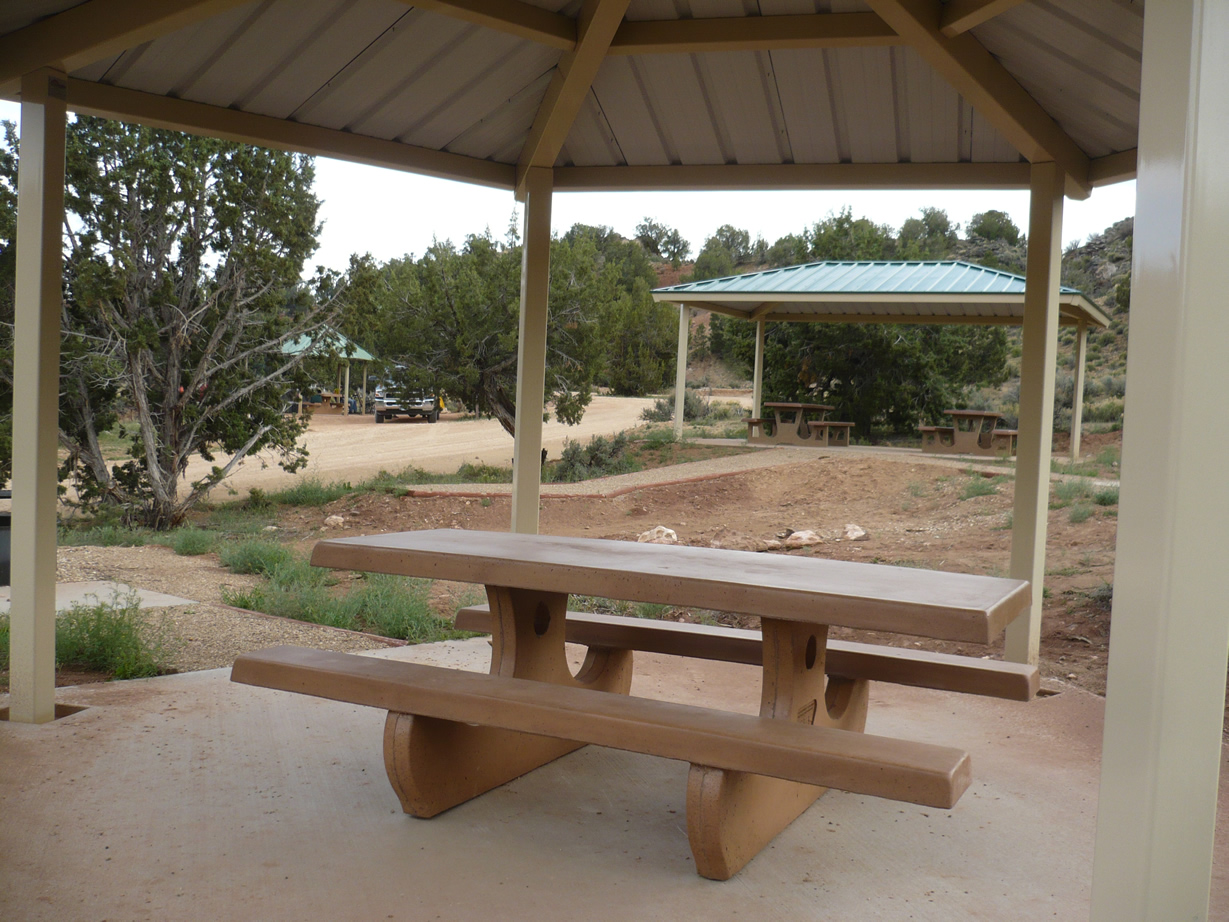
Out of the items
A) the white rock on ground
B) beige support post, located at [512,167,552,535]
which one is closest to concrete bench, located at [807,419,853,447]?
the white rock on ground

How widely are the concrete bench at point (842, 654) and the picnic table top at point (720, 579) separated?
490 millimetres

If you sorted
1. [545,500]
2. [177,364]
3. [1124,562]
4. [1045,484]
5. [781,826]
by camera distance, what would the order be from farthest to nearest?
[545,500], [177,364], [1045,484], [781,826], [1124,562]

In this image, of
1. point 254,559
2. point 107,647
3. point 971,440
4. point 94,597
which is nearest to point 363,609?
point 94,597

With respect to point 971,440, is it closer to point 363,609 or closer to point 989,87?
point 363,609

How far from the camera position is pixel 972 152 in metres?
5.39

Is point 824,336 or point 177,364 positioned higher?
point 824,336

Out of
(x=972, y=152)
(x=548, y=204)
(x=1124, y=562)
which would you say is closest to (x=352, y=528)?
(x=548, y=204)

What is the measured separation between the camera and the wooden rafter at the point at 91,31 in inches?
145

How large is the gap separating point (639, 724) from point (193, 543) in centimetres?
866

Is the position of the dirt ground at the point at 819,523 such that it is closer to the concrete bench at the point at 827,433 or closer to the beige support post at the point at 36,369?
the concrete bench at the point at 827,433

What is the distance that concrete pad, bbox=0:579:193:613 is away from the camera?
6.61 m

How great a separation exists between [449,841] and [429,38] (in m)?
3.74

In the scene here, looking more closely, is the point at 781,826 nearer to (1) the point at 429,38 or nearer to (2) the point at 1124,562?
(2) the point at 1124,562

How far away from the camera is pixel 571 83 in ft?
15.8
